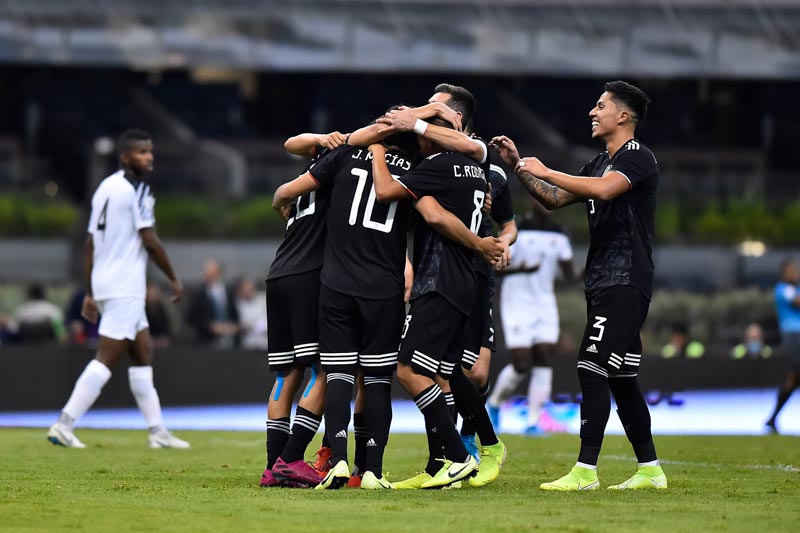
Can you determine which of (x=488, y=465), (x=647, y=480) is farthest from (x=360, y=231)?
(x=647, y=480)

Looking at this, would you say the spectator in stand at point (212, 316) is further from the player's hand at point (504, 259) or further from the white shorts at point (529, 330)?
the player's hand at point (504, 259)

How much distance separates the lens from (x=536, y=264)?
1335 centimetres

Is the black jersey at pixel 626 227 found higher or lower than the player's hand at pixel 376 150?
lower

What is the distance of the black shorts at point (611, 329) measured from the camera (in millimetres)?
7730

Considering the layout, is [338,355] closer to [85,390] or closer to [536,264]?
[85,390]

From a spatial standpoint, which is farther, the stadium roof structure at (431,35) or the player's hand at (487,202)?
the stadium roof structure at (431,35)

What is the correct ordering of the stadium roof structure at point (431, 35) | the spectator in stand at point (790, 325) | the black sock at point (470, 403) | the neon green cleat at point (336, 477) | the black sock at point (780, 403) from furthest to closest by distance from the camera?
the stadium roof structure at point (431, 35), the spectator in stand at point (790, 325), the black sock at point (780, 403), the black sock at point (470, 403), the neon green cleat at point (336, 477)

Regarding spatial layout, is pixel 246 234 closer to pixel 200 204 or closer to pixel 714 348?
pixel 200 204

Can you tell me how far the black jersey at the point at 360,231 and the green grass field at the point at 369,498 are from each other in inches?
46.6

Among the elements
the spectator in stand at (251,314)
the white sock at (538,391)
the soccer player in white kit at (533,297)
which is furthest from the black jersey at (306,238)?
the spectator in stand at (251,314)

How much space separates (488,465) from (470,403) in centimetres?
47

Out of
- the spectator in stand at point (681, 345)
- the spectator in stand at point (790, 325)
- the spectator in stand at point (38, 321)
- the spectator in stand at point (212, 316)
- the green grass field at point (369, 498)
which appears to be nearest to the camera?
the green grass field at point (369, 498)

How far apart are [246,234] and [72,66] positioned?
35.7 feet

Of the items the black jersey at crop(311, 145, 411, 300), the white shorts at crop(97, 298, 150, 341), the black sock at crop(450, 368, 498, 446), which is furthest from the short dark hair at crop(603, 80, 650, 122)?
the white shorts at crop(97, 298, 150, 341)
